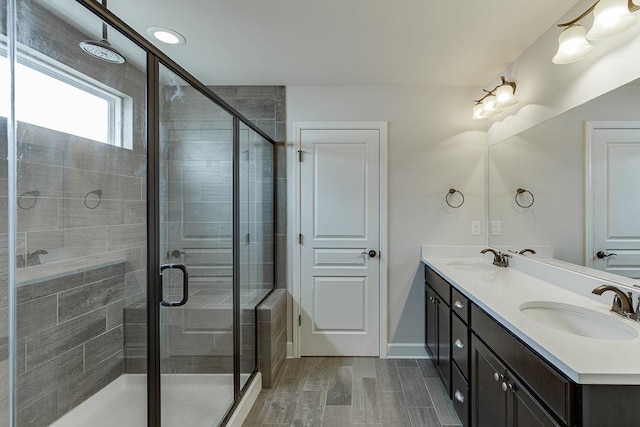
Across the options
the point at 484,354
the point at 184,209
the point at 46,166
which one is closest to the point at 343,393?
the point at 484,354

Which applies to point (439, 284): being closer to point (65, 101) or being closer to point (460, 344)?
point (460, 344)

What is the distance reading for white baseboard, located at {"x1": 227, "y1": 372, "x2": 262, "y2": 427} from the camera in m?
1.89

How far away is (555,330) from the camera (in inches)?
45.6

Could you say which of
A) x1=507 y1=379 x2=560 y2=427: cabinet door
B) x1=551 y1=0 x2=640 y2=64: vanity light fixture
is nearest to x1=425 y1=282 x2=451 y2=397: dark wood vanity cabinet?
x1=507 y1=379 x2=560 y2=427: cabinet door

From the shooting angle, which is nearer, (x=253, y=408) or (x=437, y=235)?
(x=253, y=408)

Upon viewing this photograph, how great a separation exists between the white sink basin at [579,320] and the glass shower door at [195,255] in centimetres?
169

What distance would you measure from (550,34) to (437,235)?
164 centimetres

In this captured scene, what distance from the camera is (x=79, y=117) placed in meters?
1.38

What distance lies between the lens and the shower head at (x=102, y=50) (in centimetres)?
132

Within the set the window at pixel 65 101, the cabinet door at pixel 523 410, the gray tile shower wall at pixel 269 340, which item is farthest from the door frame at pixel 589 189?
the window at pixel 65 101

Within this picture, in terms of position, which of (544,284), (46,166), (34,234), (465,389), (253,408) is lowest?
(253,408)

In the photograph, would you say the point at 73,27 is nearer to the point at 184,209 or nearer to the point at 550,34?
the point at 184,209

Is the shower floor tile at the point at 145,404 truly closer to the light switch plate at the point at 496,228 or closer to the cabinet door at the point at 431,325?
the cabinet door at the point at 431,325

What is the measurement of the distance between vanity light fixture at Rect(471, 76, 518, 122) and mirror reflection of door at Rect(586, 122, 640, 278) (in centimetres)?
78
